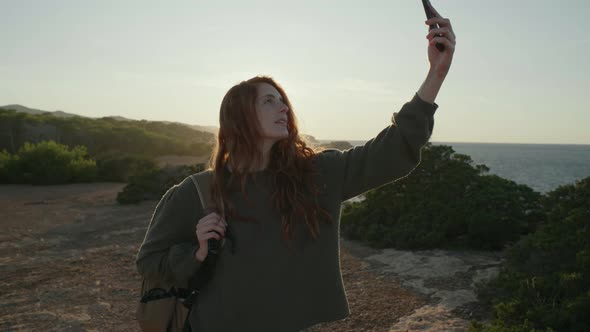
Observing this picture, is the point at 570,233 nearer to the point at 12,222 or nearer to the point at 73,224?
the point at 73,224

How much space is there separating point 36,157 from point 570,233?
15626 mm

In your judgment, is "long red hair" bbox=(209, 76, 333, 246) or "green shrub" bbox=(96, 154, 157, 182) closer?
"long red hair" bbox=(209, 76, 333, 246)

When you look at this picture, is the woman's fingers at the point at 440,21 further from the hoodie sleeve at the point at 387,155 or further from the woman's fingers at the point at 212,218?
the woman's fingers at the point at 212,218

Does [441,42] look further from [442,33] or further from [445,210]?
[445,210]

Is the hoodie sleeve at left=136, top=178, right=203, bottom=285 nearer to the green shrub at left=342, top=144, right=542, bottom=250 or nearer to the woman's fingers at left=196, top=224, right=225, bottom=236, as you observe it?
the woman's fingers at left=196, top=224, right=225, bottom=236

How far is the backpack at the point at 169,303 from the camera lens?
201 cm

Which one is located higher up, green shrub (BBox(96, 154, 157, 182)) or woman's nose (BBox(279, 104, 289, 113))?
woman's nose (BBox(279, 104, 289, 113))

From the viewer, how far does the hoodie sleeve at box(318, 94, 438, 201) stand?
1.89 m

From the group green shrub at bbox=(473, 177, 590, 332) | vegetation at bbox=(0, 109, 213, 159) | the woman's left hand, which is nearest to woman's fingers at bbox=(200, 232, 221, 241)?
the woman's left hand

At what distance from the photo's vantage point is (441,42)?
1784 millimetres

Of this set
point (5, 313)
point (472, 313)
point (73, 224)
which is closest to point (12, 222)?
point (73, 224)

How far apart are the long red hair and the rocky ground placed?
2.41 metres

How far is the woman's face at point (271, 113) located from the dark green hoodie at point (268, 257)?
0.20 metres

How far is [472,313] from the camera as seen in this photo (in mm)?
4234
